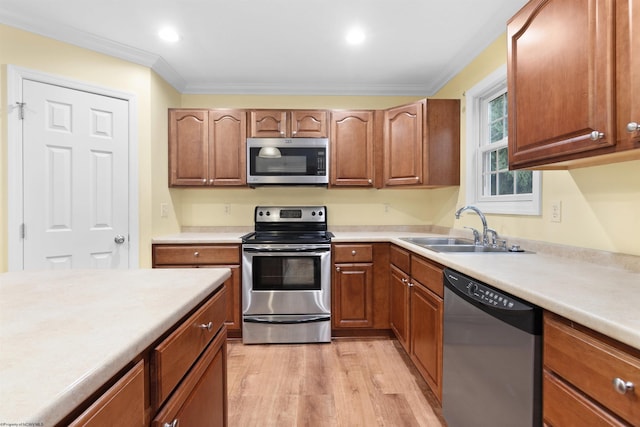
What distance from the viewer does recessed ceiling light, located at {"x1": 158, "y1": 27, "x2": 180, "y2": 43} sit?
90.5 inches

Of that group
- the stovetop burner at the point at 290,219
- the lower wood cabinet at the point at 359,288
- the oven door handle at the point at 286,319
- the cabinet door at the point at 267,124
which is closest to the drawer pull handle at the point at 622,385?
the lower wood cabinet at the point at 359,288

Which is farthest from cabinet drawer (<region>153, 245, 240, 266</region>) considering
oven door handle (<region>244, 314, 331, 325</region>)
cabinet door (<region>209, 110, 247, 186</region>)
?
cabinet door (<region>209, 110, 247, 186</region>)

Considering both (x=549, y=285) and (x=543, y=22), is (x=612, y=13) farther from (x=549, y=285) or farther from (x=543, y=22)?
(x=549, y=285)

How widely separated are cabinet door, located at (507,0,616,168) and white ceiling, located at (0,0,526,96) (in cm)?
76

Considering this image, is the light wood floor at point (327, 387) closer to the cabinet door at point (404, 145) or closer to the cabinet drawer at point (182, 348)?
the cabinet drawer at point (182, 348)

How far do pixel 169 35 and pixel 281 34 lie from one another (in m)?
0.83

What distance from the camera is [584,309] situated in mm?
835

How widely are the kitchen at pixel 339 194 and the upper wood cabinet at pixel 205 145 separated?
0.11 meters

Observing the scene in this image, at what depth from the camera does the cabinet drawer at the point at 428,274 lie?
1.75 metres

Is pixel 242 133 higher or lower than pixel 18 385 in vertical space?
higher

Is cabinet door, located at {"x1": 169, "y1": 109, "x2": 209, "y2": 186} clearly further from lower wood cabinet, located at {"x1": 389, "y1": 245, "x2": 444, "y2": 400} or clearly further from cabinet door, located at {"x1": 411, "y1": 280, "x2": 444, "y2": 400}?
cabinet door, located at {"x1": 411, "y1": 280, "x2": 444, "y2": 400}

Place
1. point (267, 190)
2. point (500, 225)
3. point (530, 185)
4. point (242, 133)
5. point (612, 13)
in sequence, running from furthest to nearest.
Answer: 1. point (267, 190)
2. point (242, 133)
3. point (500, 225)
4. point (530, 185)
5. point (612, 13)

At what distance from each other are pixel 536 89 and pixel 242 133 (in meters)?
2.37

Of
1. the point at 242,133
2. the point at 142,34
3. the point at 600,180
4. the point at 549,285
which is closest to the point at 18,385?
the point at 549,285
